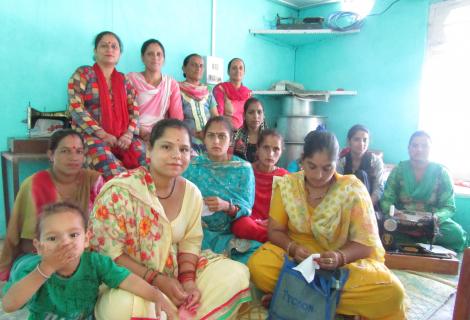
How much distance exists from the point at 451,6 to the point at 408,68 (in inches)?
32.8

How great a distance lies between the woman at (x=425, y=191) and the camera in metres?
3.18

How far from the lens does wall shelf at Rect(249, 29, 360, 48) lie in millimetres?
4992

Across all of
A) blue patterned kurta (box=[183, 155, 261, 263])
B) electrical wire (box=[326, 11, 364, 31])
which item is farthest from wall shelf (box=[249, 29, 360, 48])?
blue patterned kurta (box=[183, 155, 261, 263])

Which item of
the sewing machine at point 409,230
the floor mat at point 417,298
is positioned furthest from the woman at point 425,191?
the floor mat at point 417,298

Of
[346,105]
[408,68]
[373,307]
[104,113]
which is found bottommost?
[373,307]

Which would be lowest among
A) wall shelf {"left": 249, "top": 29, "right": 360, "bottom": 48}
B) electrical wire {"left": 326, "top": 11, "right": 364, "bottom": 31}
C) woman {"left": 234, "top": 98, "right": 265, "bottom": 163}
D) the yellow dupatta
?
the yellow dupatta

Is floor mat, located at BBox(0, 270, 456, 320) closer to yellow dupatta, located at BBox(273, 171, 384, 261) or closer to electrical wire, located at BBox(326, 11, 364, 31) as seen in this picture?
yellow dupatta, located at BBox(273, 171, 384, 261)

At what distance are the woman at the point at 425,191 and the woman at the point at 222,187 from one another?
164 cm

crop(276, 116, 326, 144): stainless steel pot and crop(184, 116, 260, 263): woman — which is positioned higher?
crop(276, 116, 326, 144): stainless steel pot

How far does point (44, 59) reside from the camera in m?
3.20

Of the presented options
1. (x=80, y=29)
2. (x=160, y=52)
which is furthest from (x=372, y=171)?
(x=80, y=29)

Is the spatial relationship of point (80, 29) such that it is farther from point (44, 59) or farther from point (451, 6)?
point (451, 6)

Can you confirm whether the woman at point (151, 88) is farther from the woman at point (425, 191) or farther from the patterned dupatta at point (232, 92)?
the woman at point (425, 191)

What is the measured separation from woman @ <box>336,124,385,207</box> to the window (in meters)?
1.68
